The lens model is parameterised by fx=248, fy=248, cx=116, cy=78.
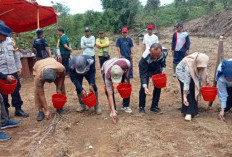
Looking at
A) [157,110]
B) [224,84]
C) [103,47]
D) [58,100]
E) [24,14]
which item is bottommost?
[157,110]

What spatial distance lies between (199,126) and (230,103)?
2.40 ft

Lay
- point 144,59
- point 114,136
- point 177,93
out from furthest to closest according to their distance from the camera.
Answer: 1. point 177,93
2. point 144,59
3. point 114,136

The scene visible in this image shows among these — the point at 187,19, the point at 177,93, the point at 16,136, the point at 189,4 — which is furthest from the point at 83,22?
the point at 16,136

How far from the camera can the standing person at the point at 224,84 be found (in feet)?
11.3

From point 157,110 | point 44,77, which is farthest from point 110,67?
point 157,110

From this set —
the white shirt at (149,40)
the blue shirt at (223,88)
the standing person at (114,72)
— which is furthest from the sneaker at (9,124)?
the white shirt at (149,40)

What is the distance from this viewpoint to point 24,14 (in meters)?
6.50

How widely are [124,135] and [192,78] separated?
1360 millimetres

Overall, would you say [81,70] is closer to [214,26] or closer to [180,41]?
[180,41]

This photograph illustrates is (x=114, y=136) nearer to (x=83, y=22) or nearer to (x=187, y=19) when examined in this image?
Result: (x=83, y=22)

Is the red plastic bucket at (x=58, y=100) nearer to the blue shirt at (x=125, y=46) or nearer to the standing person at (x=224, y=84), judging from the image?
the standing person at (x=224, y=84)

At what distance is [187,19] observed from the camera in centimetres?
2247

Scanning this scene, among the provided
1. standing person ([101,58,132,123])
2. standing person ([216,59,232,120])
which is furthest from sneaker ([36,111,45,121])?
standing person ([216,59,232,120])

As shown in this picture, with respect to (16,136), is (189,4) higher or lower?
higher
